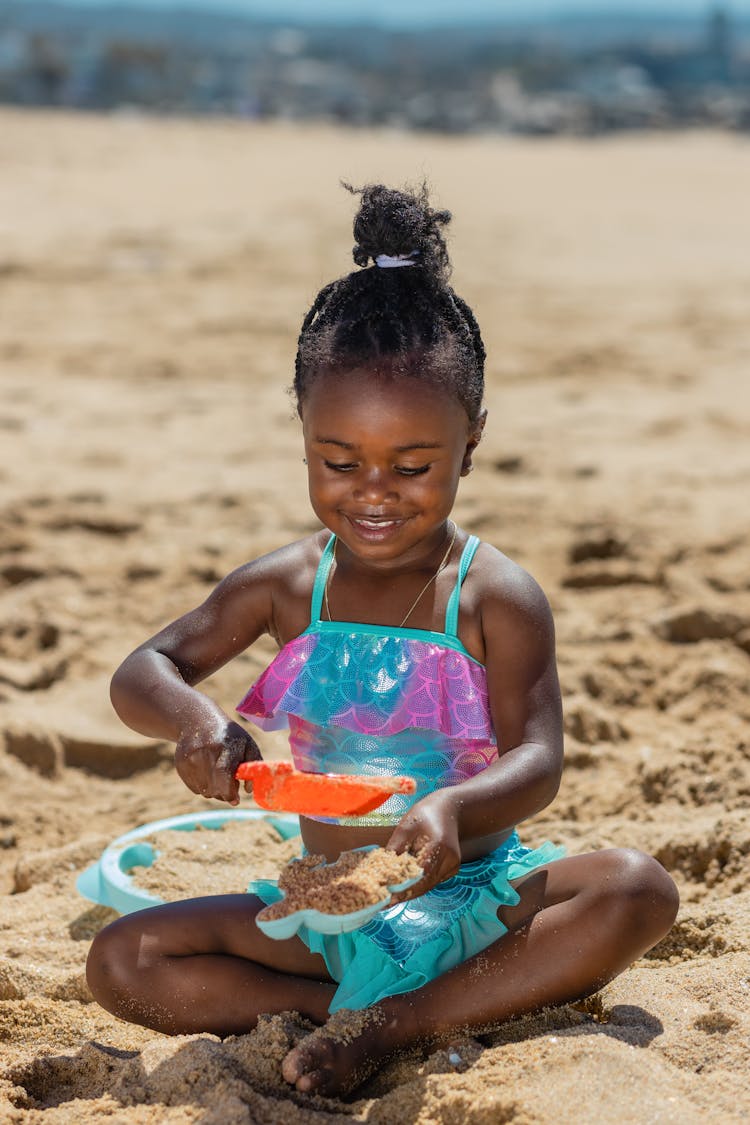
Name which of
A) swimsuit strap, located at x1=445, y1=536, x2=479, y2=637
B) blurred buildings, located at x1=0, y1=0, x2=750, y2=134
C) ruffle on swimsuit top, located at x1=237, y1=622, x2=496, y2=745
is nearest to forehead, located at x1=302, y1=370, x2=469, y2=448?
swimsuit strap, located at x1=445, y1=536, x2=479, y2=637

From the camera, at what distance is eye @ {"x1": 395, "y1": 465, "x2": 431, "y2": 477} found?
2209mm

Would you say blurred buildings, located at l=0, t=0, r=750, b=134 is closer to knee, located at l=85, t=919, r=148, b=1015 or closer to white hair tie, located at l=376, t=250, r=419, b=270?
white hair tie, located at l=376, t=250, r=419, b=270

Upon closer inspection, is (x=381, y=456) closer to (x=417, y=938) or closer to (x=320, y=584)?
(x=320, y=584)

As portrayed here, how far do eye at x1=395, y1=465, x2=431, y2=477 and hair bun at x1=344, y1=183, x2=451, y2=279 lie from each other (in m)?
0.36

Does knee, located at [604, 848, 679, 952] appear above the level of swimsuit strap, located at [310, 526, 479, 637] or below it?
below

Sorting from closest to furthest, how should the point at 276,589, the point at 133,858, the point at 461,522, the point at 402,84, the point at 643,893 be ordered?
the point at 643,893
the point at 276,589
the point at 133,858
the point at 461,522
the point at 402,84

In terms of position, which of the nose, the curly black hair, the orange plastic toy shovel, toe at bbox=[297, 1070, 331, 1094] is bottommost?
toe at bbox=[297, 1070, 331, 1094]

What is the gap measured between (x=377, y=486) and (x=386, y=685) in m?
A: 0.34

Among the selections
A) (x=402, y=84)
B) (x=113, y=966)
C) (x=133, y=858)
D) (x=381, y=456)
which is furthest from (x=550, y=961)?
(x=402, y=84)

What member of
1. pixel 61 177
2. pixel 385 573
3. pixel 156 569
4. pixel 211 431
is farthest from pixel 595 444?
pixel 61 177

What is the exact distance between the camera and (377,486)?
2.20m

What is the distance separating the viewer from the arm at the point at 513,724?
202cm

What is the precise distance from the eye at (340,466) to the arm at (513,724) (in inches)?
12.4

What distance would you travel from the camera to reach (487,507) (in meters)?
4.48
